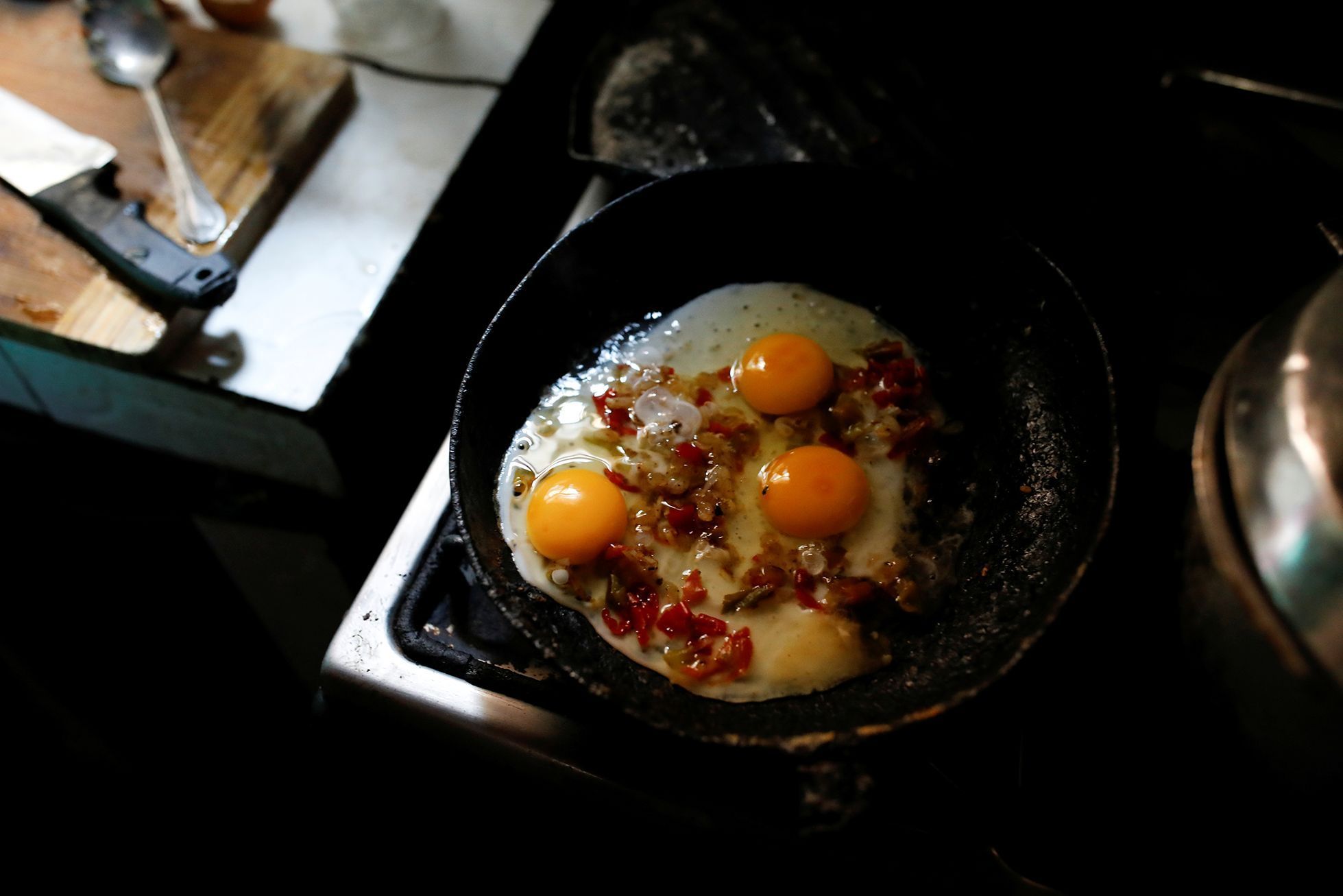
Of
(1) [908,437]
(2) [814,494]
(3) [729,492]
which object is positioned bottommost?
(3) [729,492]

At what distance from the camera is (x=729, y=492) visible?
1559 mm

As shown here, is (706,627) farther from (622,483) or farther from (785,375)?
(785,375)

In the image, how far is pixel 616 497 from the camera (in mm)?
1501

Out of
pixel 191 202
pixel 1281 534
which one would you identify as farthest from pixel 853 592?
pixel 191 202

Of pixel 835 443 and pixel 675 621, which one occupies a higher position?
pixel 835 443

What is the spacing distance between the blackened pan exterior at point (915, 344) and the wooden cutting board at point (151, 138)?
3.02 ft

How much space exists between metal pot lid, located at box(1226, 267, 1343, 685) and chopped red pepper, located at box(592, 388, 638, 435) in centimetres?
95

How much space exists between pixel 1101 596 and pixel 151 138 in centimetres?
225

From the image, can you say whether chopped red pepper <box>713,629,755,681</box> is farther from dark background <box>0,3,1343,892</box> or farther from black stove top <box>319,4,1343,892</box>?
dark background <box>0,3,1343,892</box>

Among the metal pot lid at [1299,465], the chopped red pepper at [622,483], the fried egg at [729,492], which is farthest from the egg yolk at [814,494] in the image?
the metal pot lid at [1299,465]

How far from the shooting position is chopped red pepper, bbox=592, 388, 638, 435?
162 cm

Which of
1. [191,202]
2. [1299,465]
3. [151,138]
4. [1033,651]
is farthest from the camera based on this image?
[151,138]

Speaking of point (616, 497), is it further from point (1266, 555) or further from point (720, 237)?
point (1266, 555)

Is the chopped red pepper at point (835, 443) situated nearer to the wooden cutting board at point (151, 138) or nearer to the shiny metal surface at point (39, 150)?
the wooden cutting board at point (151, 138)
